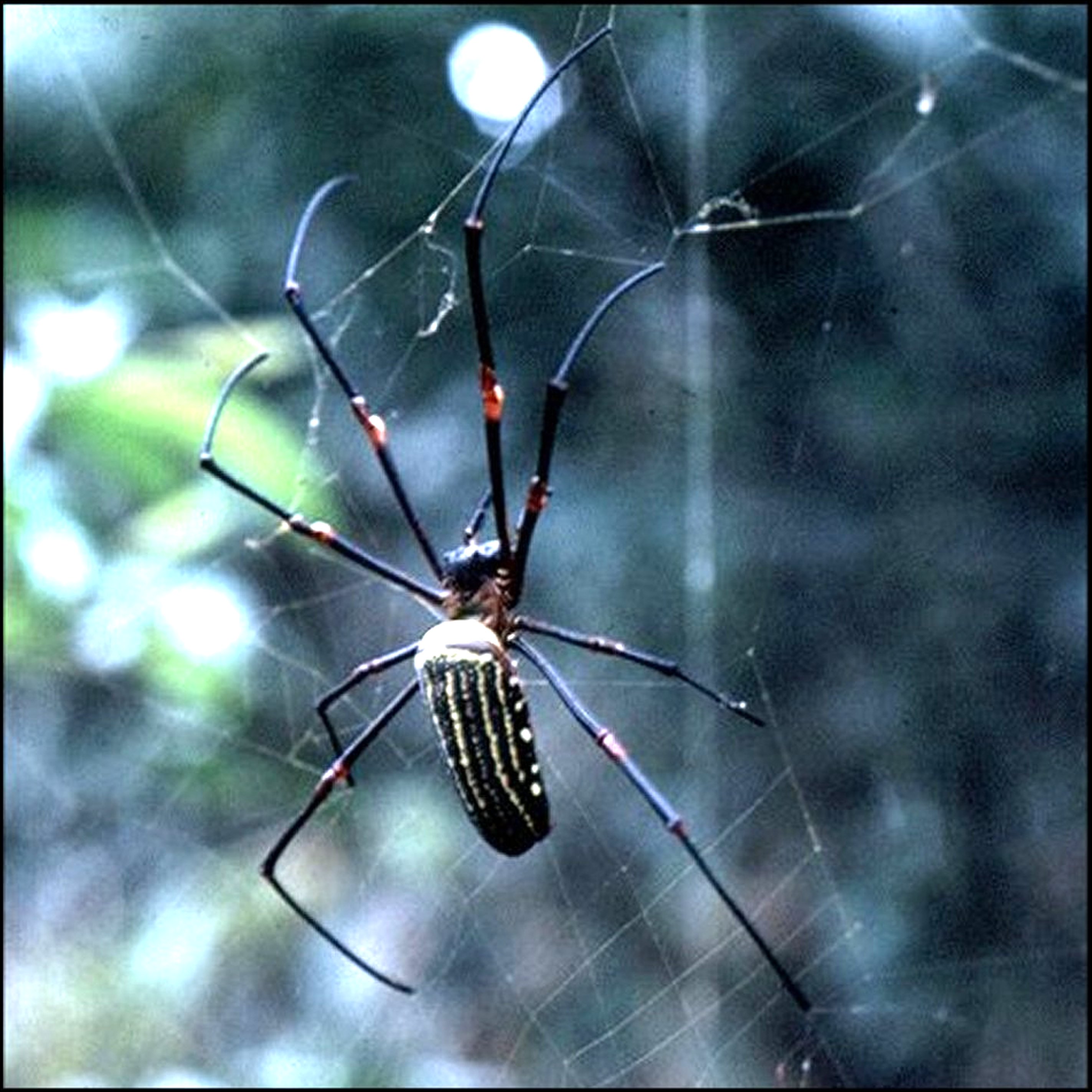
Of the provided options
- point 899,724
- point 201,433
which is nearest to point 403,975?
point 899,724

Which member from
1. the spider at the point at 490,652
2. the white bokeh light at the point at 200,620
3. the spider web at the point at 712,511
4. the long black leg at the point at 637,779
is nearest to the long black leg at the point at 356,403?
the spider at the point at 490,652

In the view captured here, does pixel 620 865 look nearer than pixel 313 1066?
No

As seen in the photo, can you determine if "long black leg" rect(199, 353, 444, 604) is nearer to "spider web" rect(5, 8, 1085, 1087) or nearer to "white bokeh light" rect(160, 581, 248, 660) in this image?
"white bokeh light" rect(160, 581, 248, 660)

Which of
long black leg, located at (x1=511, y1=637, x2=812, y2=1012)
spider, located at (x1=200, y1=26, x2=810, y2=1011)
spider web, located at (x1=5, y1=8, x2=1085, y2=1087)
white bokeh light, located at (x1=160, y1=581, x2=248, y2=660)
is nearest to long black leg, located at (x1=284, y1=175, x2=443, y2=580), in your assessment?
spider, located at (x1=200, y1=26, x2=810, y2=1011)

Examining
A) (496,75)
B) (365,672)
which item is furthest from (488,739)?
(496,75)

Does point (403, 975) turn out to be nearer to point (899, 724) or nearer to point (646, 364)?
point (899, 724)

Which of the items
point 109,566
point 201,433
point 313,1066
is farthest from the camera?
point 313,1066

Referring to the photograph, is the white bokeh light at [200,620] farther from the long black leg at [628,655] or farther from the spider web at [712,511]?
the long black leg at [628,655]
